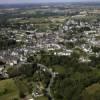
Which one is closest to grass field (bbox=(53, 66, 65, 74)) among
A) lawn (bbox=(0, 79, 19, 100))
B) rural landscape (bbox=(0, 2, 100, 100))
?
rural landscape (bbox=(0, 2, 100, 100))

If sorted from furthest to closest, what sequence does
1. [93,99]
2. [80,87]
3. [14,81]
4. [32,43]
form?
[32,43] → [14,81] → [80,87] → [93,99]

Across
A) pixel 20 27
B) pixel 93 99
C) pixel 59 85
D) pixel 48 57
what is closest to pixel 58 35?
pixel 20 27

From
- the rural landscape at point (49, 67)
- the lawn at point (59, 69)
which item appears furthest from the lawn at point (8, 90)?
the lawn at point (59, 69)

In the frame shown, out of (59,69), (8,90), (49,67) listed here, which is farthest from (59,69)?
(8,90)

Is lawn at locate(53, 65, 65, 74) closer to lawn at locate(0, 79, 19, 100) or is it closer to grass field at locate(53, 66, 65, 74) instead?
grass field at locate(53, 66, 65, 74)

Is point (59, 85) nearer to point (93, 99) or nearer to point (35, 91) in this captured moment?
point (35, 91)

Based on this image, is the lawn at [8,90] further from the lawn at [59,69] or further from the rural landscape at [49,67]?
the lawn at [59,69]

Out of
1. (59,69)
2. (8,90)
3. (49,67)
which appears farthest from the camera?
(49,67)

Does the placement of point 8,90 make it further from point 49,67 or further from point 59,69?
point 49,67
